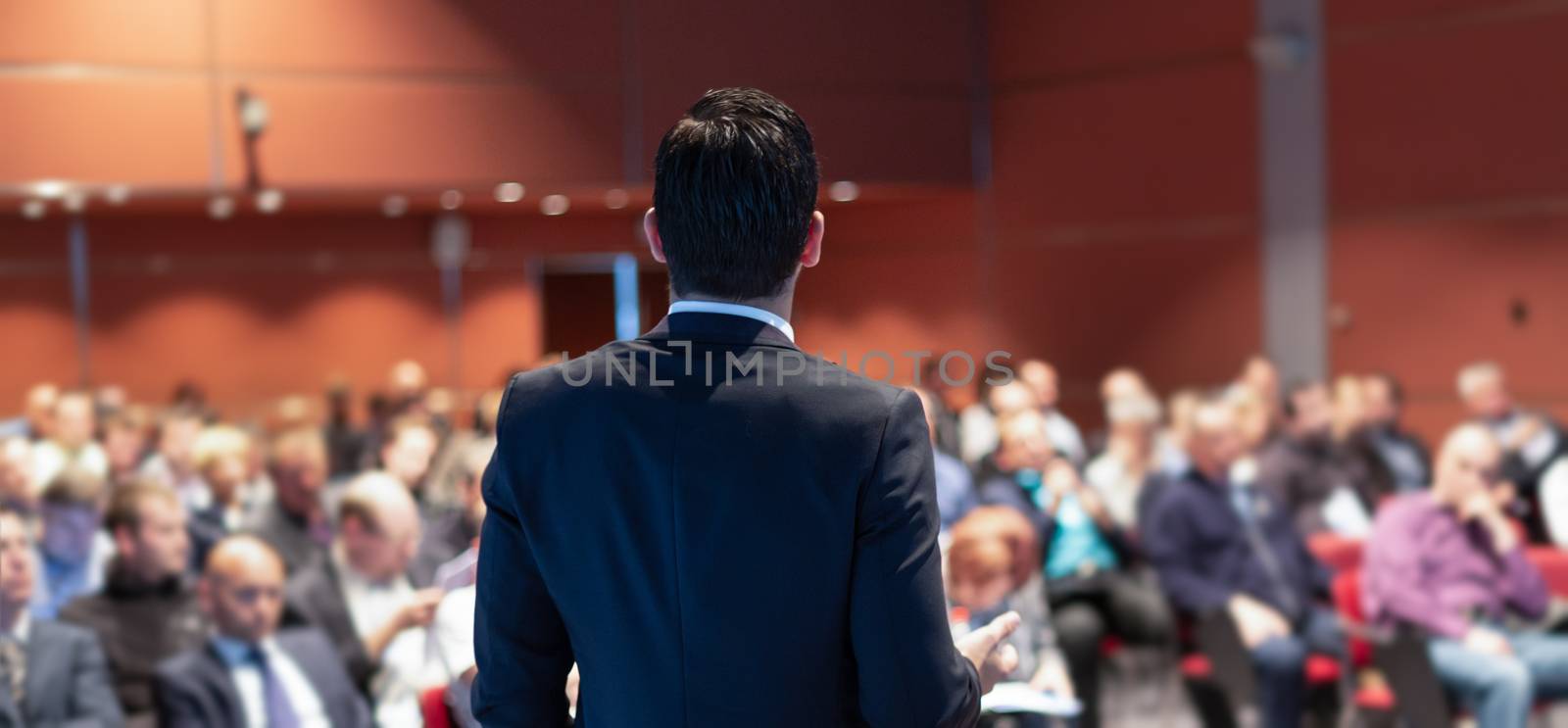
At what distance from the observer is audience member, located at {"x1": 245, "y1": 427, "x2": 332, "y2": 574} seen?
4738 mm

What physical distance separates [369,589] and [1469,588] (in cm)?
320

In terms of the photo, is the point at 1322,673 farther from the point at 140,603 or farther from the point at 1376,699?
the point at 140,603

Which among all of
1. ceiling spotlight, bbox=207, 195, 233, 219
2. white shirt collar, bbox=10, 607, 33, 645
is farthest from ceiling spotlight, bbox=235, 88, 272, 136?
white shirt collar, bbox=10, 607, 33, 645

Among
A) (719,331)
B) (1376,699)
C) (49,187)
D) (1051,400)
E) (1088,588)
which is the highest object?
(49,187)

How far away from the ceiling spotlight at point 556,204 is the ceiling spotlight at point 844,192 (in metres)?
0.39

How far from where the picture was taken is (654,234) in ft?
4.67

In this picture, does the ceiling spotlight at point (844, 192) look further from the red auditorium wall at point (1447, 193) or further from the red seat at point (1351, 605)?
the red auditorium wall at point (1447, 193)

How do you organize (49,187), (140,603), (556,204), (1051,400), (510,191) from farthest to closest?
(49,187) < (1051,400) < (140,603) < (510,191) < (556,204)

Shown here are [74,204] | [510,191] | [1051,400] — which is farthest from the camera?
[74,204]

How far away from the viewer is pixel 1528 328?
7574 mm

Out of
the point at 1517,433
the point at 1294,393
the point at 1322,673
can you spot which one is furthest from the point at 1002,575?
the point at 1517,433

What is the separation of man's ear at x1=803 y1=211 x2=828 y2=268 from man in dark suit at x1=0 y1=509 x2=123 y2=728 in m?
2.46

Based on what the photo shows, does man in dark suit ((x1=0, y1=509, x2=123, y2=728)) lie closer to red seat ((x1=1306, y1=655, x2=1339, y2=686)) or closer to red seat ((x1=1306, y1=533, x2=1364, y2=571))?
red seat ((x1=1306, y1=655, x2=1339, y2=686))

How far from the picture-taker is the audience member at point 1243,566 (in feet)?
16.0
